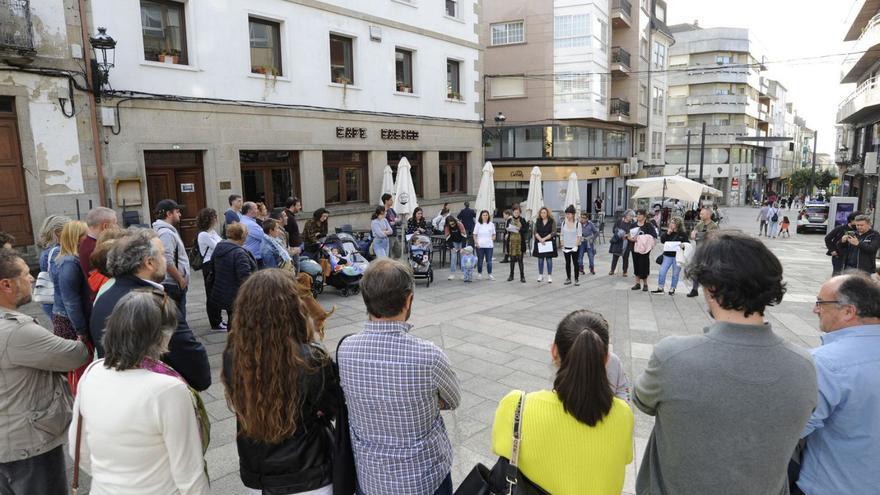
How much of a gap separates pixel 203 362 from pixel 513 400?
1.77 meters

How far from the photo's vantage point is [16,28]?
9.01 metres

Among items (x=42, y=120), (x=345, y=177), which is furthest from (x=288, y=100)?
(x=42, y=120)

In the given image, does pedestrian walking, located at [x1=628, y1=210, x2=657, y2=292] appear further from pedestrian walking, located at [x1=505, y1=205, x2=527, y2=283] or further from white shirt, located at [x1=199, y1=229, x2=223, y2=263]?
white shirt, located at [x1=199, y1=229, x2=223, y2=263]

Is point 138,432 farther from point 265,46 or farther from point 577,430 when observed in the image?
point 265,46

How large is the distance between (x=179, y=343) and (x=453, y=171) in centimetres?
1821

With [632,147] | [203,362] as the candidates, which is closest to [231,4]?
[203,362]

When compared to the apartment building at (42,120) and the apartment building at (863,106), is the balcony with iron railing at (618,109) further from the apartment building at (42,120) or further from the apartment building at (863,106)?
the apartment building at (42,120)

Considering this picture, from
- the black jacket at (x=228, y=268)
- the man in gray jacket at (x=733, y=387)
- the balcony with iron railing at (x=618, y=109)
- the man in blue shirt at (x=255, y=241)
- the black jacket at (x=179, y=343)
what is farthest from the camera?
the balcony with iron railing at (x=618, y=109)

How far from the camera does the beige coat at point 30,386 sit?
2.44m

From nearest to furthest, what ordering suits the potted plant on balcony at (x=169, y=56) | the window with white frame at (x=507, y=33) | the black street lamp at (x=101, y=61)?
1. the black street lamp at (x=101, y=61)
2. the potted plant on balcony at (x=169, y=56)
3. the window with white frame at (x=507, y=33)

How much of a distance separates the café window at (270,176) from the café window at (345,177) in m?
1.18

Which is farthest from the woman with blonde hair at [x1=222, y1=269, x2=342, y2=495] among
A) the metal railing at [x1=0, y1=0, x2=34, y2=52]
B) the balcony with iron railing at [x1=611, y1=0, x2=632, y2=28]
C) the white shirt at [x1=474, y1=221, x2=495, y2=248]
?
the balcony with iron railing at [x1=611, y1=0, x2=632, y2=28]

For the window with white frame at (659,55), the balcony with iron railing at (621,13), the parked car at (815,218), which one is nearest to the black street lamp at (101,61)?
the balcony with iron railing at (621,13)

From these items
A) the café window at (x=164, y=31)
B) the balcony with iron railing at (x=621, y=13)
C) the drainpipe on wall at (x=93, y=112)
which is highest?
the balcony with iron railing at (x=621, y=13)
